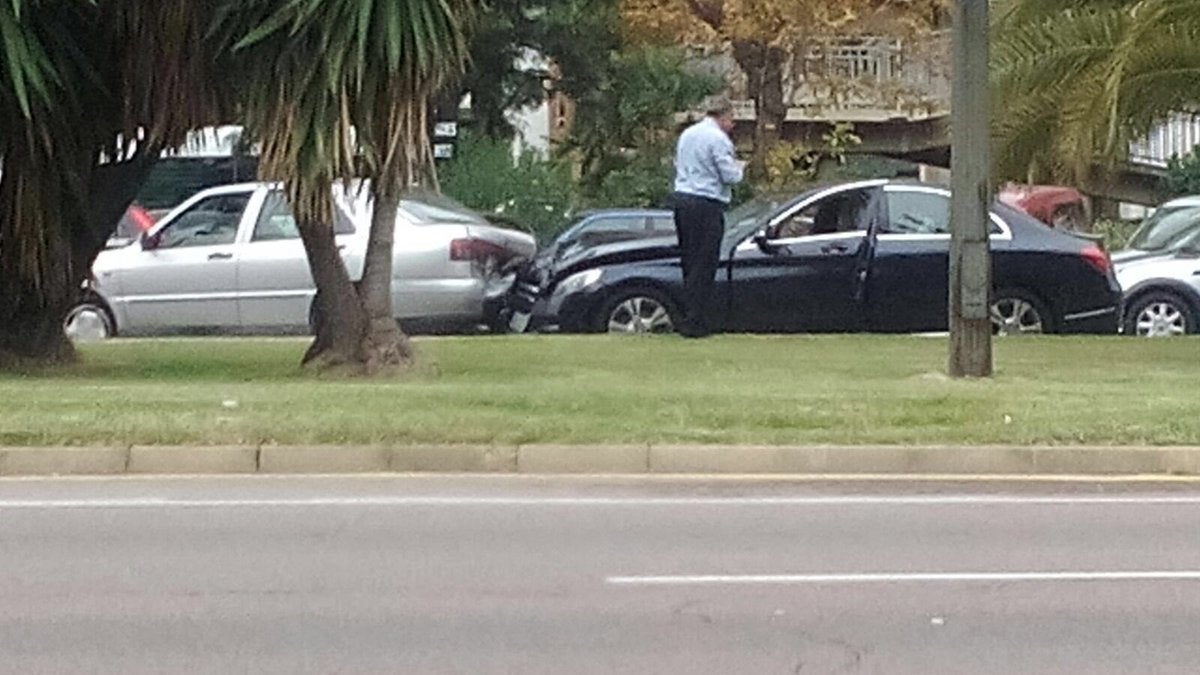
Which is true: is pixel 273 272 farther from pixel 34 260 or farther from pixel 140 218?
pixel 140 218

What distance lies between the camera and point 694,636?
26.9 ft

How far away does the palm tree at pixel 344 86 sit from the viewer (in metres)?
15.0

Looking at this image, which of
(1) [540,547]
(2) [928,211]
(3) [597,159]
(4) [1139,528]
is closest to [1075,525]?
(4) [1139,528]

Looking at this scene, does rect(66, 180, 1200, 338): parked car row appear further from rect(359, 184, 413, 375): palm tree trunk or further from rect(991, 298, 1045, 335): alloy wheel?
rect(359, 184, 413, 375): palm tree trunk

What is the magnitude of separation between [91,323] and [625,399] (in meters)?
8.33

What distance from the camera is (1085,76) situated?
58.8 feet

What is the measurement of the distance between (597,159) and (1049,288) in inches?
724

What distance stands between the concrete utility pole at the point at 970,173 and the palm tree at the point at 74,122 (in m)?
4.85

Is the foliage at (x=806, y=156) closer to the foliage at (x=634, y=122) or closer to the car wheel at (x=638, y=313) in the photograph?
the foliage at (x=634, y=122)

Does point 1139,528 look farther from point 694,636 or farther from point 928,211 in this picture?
point 928,211

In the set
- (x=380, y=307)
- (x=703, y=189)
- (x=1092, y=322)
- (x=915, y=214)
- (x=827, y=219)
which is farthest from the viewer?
(x=1092, y=322)

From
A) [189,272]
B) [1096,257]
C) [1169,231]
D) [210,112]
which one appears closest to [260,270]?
[189,272]

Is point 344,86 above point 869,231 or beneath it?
above

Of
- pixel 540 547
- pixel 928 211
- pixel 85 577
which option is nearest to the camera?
pixel 85 577
